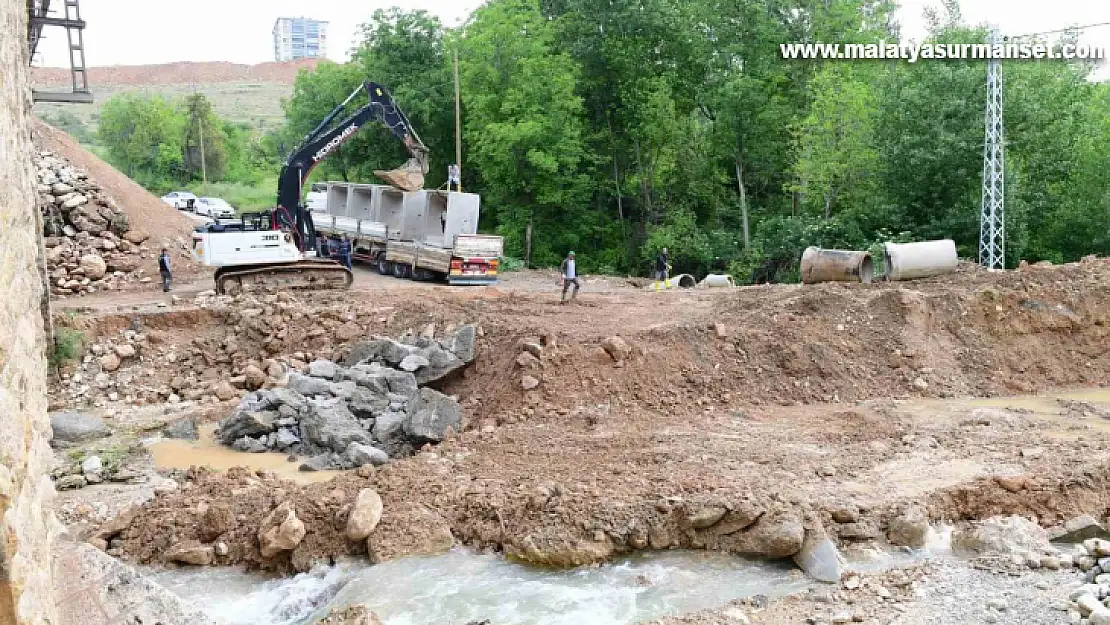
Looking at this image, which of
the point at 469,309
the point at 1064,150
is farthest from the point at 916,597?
the point at 1064,150

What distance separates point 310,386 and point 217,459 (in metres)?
1.60

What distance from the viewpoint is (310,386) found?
508 inches

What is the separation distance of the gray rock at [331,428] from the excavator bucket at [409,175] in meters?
10.7

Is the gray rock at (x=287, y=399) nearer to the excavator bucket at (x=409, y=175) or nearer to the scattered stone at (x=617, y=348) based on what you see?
the scattered stone at (x=617, y=348)

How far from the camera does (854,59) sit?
27.5 m

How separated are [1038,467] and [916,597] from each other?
3.50 meters

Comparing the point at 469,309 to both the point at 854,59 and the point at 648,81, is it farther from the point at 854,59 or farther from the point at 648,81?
the point at 854,59

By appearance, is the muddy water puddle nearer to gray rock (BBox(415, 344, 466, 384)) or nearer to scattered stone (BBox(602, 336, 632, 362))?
gray rock (BBox(415, 344, 466, 384))

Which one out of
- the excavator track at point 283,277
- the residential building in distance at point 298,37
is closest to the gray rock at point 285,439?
the excavator track at point 283,277

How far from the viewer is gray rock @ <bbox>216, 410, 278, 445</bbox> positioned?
12383 mm

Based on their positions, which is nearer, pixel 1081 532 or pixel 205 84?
pixel 1081 532

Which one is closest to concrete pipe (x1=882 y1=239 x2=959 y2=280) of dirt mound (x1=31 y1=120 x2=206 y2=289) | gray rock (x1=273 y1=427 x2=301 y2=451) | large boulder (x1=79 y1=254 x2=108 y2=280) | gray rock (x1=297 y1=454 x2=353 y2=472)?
gray rock (x1=297 y1=454 x2=353 y2=472)

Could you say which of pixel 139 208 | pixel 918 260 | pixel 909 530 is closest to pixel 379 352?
pixel 909 530

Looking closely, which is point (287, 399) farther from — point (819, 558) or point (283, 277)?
point (819, 558)
